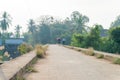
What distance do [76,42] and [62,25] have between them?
5181cm

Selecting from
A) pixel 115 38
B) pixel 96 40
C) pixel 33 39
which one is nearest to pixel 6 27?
pixel 33 39

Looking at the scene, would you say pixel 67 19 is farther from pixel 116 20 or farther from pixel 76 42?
pixel 76 42

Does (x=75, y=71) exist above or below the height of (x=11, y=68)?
below

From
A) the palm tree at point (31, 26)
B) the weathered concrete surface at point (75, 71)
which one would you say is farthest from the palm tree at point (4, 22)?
the weathered concrete surface at point (75, 71)

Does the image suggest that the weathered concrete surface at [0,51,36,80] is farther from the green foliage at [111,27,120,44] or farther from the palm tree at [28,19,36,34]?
the palm tree at [28,19,36,34]

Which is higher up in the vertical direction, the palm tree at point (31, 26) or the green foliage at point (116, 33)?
the palm tree at point (31, 26)

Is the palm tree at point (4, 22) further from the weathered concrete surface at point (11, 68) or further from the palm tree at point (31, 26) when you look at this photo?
the weathered concrete surface at point (11, 68)

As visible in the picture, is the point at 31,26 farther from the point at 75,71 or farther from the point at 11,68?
the point at 11,68

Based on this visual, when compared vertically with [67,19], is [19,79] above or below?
below

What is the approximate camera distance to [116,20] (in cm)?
13850

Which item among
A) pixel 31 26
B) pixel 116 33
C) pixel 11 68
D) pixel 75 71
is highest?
pixel 31 26

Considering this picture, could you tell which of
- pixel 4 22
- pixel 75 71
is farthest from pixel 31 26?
pixel 75 71

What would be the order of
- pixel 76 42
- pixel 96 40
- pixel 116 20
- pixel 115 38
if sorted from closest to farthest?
pixel 115 38 → pixel 96 40 → pixel 76 42 → pixel 116 20

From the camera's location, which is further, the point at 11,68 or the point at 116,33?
the point at 116,33
